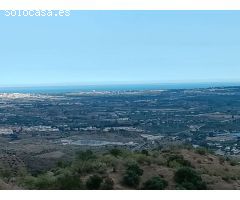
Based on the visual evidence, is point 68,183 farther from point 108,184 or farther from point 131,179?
point 131,179

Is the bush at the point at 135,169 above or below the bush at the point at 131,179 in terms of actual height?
above

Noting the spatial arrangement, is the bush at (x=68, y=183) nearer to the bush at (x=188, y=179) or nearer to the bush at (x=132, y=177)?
the bush at (x=132, y=177)

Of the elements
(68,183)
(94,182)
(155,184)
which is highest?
(68,183)

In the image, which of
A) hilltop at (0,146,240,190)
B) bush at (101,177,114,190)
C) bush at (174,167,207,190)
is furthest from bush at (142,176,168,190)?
bush at (101,177,114,190)

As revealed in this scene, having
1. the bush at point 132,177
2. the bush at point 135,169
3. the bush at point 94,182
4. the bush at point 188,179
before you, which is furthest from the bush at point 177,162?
the bush at point 94,182

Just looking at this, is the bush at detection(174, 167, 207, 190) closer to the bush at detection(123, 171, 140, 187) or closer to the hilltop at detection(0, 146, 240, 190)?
the hilltop at detection(0, 146, 240, 190)

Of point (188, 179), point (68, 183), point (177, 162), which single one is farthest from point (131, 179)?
point (177, 162)
